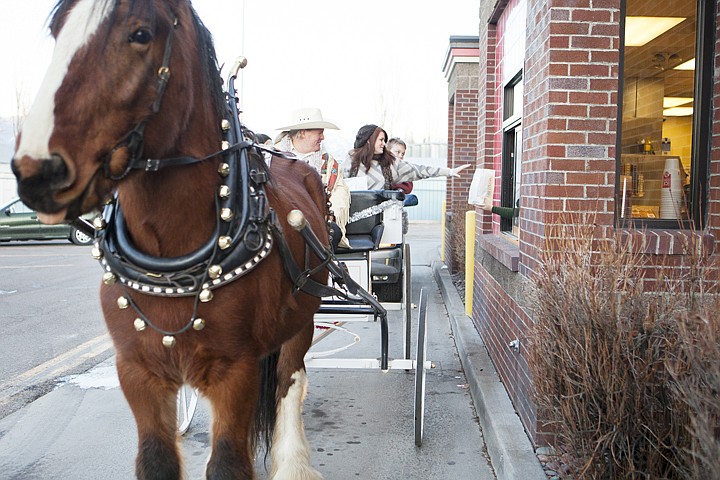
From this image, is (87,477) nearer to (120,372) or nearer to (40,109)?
(120,372)

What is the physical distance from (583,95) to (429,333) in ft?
16.1

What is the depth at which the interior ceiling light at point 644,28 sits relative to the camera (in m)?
4.29

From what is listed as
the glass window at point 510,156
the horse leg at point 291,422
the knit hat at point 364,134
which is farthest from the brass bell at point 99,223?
the knit hat at point 364,134

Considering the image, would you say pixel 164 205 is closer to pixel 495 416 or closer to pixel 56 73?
pixel 56 73

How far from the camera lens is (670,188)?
4328 mm

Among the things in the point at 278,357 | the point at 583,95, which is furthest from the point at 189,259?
the point at 583,95

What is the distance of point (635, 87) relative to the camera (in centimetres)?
435

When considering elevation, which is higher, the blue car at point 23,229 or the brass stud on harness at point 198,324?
the brass stud on harness at point 198,324

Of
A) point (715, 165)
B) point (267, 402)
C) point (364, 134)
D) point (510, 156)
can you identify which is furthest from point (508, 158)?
point (267, 402)

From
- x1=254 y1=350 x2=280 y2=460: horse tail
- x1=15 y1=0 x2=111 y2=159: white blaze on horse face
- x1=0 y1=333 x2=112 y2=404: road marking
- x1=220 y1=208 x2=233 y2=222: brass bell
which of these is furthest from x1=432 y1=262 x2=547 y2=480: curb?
x1=0 y1=333 x2=112 y2=404: road marking

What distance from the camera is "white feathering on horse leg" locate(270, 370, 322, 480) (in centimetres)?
388

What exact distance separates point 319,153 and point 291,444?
8.29 feet

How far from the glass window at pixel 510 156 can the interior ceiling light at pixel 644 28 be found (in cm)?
195

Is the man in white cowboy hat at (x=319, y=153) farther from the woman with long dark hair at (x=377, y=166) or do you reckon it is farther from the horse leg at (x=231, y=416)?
the horse leg at (x=231, y=416)
